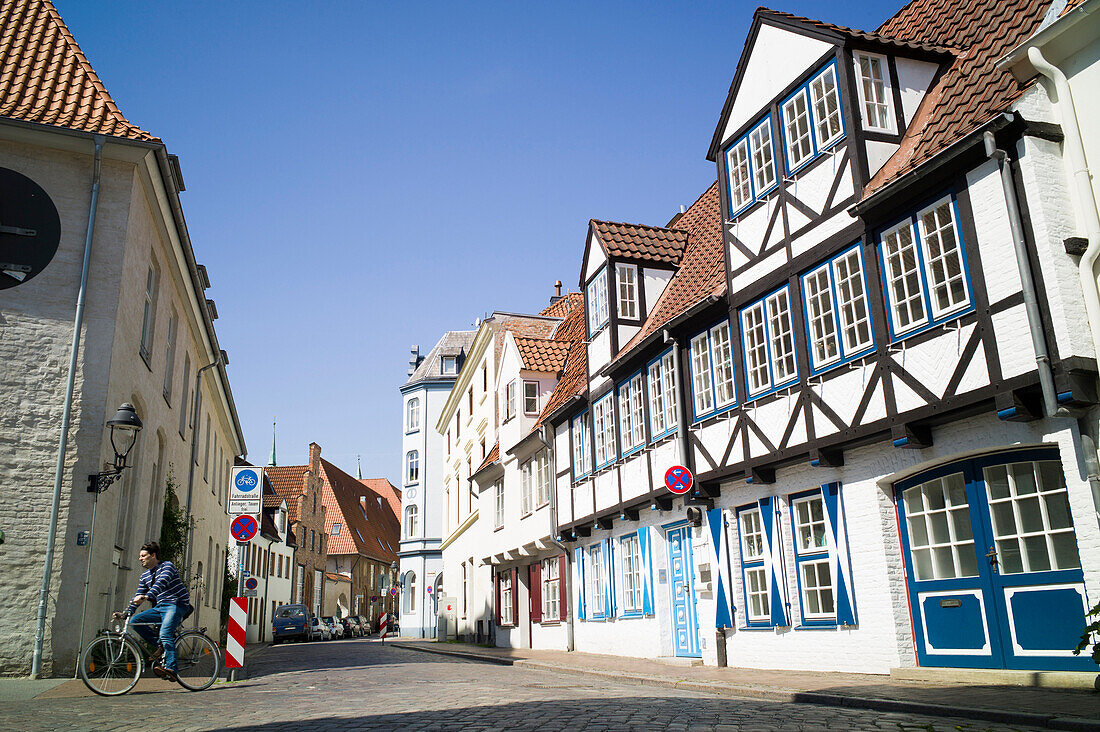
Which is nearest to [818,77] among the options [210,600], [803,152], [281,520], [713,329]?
[803,152]

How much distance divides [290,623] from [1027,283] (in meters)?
42.6

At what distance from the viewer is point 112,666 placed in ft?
34.4

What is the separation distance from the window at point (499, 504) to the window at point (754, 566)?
641 inches

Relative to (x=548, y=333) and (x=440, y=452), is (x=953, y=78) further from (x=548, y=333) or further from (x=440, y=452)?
(x=440, y=452)

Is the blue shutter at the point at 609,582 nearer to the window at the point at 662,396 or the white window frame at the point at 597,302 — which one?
the window at the point at 662,396

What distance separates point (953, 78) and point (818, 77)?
1897mm

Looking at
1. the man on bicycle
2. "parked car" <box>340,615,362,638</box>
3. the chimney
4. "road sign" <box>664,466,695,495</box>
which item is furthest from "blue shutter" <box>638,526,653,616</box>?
the chimney

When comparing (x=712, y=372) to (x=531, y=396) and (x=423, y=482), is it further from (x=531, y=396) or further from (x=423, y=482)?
(x=423, y=482)

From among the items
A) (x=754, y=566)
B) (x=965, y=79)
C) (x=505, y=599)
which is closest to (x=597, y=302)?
(x=754, y=566)

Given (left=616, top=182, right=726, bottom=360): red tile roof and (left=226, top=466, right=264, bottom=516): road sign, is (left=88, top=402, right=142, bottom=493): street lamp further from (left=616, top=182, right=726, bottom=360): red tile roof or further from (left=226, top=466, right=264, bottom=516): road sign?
(left=616, top=182, right=726, bottom=360): red tile roof

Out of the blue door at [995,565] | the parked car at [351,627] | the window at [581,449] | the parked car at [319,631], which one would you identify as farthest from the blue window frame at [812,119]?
the parked car at [351,627]

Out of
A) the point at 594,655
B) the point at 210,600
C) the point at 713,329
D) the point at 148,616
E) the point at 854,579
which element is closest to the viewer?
the point at 148,616

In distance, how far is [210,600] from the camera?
3048 centimetres

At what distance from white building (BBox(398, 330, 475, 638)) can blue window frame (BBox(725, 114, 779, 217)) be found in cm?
3729
